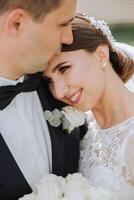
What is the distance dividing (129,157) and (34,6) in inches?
31.0

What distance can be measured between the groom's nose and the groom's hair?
0.42 feet

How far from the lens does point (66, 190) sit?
2377 mm

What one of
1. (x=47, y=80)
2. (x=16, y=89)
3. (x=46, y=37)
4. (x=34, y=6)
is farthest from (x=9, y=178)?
(x=34, y=6)

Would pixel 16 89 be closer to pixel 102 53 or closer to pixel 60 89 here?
pixel 60 89

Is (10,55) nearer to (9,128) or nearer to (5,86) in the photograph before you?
(5,86)

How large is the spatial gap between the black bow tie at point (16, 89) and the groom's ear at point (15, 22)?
0.23 meters

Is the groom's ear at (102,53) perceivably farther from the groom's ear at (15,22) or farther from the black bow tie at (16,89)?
the groom's ear at (15,22)

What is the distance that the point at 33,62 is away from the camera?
238 centimetres

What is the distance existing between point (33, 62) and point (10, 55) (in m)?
0.10

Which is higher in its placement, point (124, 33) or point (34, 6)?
point (34, 6)

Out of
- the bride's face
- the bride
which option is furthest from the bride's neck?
the bride's face

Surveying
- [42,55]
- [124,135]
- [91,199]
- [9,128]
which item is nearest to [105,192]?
[91,199]

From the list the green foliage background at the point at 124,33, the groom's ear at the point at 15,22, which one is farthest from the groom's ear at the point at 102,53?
the green foliage background at the point at 124,33

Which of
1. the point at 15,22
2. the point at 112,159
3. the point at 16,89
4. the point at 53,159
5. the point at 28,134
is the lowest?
the point at 112,159
